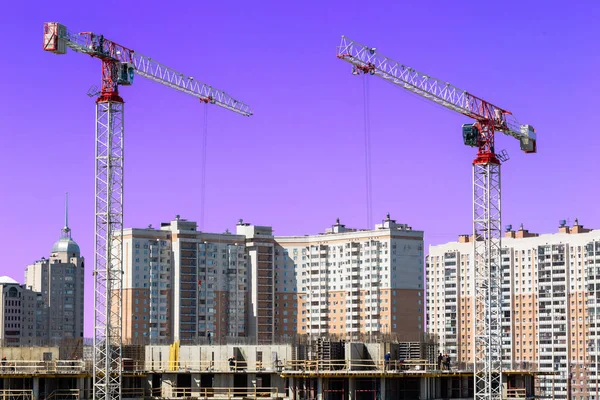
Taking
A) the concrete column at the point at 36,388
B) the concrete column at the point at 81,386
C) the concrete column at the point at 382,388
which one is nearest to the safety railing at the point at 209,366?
the concrete column at the point at 81,386

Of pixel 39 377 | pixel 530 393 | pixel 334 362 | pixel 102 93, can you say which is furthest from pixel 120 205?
pixel 530 393

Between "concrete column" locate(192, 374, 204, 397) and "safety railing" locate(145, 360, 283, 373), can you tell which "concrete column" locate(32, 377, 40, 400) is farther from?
"concrete column" locate(192, 374, 204, 397)

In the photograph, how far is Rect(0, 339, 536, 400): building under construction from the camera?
307 feet

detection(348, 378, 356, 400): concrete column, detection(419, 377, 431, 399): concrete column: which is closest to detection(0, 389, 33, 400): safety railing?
detection(348, 378, 356, 400): concrete column

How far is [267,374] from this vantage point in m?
99.6

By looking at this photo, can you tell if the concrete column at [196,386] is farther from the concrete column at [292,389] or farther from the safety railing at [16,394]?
the safety railing at [16,394]

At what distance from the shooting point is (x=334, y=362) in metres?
97.1

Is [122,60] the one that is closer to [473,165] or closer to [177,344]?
[177,344]

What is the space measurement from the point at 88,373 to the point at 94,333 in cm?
380

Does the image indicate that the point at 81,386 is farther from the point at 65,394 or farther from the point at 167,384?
the point at 167,384

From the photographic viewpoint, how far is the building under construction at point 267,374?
9350 centimetres

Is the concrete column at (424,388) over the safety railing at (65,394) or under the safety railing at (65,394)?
over

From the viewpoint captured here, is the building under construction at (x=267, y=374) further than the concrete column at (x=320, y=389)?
Yes

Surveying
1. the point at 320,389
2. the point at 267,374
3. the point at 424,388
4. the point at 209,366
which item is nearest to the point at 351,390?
the point at 320,389
